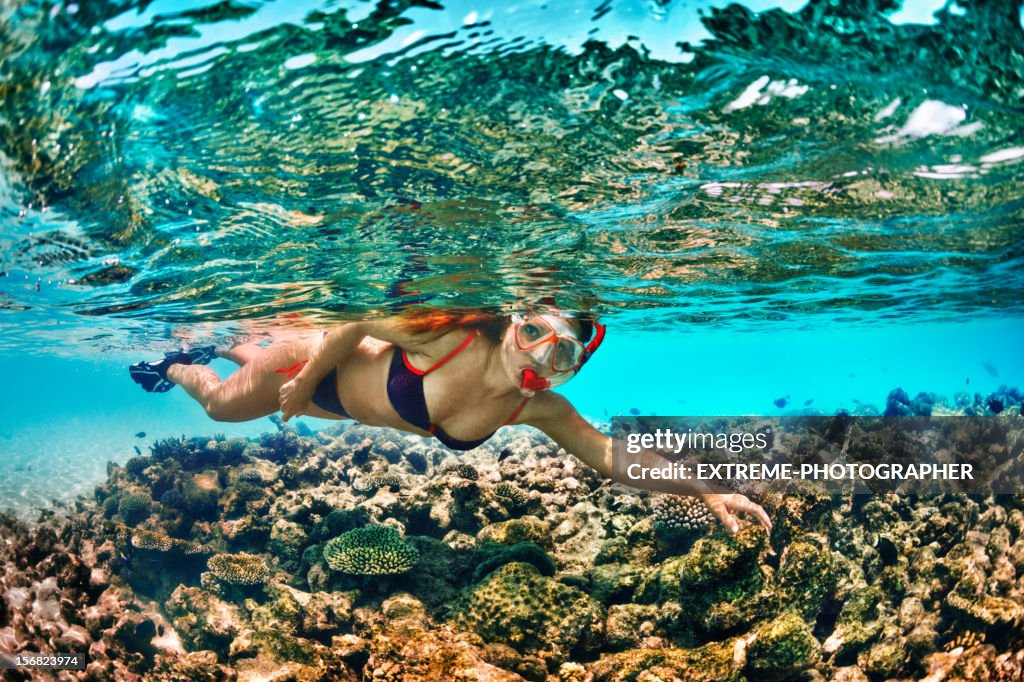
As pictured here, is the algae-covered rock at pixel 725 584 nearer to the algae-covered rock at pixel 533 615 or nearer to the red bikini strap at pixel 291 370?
the algae-covered rock at pixel 533 615

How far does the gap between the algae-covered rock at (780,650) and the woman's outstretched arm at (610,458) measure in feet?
3.49

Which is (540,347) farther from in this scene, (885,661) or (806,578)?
(885,661)

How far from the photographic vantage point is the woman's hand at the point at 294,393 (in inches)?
220

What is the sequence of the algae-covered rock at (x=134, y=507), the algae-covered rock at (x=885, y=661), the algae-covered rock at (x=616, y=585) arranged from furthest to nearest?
the algae-covered rock at (x=134, y=507) → the algae-covered rock at (x=616, y=585) → the algae-covered rock at (x=885, y=661)

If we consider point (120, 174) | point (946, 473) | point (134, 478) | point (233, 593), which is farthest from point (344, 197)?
point (134, 478)

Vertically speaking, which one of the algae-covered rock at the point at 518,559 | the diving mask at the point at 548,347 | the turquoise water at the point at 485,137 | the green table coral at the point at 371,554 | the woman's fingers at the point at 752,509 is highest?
the turquoise water at the point at 485,137

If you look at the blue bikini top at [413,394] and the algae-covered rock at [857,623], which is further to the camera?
the blue bikini top at [413,394]

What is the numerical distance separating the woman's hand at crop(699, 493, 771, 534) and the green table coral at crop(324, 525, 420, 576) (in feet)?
12.2

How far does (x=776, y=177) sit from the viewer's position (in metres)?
6.36

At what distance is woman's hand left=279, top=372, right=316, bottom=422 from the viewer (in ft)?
18.4

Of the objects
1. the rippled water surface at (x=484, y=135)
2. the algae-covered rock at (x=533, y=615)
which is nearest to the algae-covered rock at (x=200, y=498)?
the rippled water surface at (x=484, y=135)

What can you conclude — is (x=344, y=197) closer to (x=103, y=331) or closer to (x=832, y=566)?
(x=832, y=566)

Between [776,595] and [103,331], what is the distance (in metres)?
20.7

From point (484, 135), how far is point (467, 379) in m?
2.50
